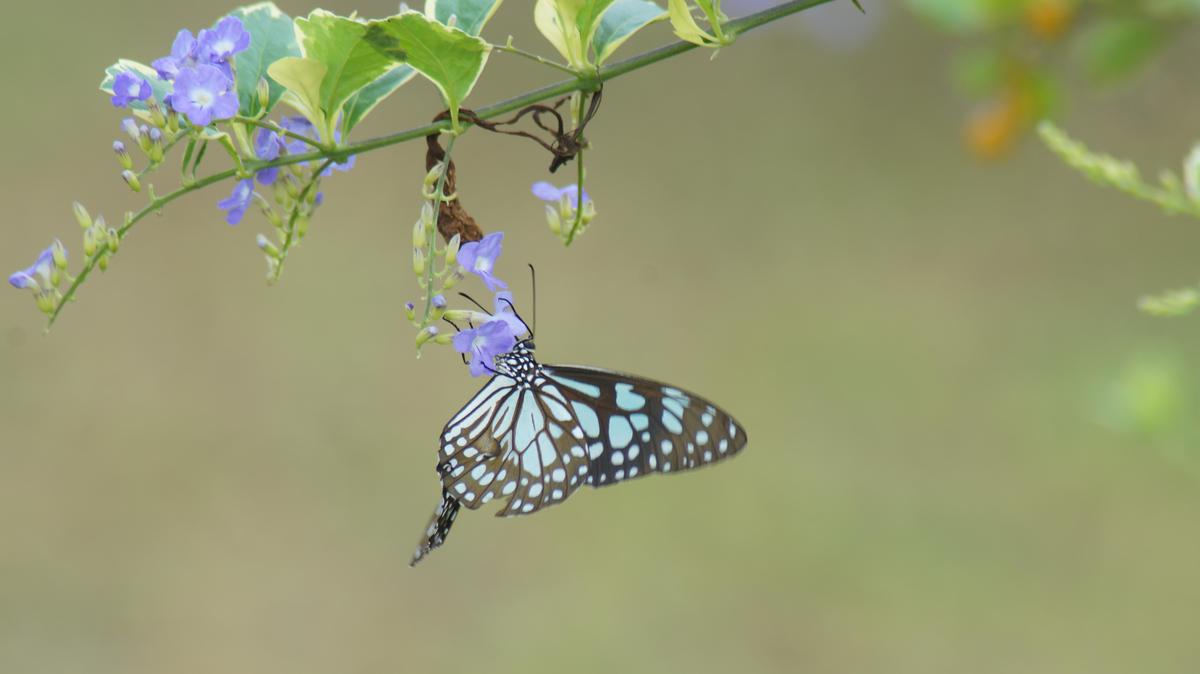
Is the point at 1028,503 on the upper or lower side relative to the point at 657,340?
lower

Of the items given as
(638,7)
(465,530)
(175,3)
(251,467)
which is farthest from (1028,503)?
(175,3)

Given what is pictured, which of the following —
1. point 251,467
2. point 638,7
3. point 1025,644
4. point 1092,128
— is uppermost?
point 638,7

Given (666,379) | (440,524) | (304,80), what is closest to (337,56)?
(304,80)

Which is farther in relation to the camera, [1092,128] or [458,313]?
[1092,128]

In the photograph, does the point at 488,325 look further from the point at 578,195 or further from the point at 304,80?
the point at 304,80

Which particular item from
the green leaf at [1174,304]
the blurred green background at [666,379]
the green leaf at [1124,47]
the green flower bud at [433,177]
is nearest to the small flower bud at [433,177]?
the green flower bud at [433,177]

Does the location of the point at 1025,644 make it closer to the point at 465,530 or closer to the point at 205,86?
the point at 465,530
